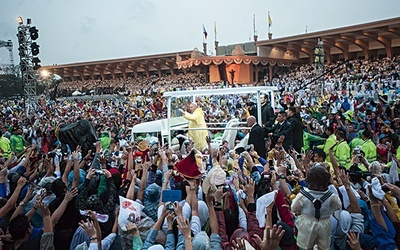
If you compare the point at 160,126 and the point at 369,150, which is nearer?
the point at 369,150

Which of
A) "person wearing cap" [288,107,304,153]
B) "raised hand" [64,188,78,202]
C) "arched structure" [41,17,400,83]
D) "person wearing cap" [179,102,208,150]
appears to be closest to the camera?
"raised hand" [64,188,78,202]

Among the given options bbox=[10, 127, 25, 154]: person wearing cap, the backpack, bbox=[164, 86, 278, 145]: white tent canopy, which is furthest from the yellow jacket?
the backpack

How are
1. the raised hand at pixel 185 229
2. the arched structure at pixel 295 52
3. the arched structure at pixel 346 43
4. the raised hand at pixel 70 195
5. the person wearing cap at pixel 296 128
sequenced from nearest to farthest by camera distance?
the raised hand at pixel 185 229 < the raised hand at pixel 70 195 < the person wearing cap at pixel 296 128 < the arched structure at pixel 346 43 < the arched structure at pixel 295 52

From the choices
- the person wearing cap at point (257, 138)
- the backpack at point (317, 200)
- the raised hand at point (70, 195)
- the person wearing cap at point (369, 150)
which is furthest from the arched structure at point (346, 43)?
the raised hand at point (70, 195)

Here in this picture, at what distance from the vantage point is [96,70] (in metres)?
46.8

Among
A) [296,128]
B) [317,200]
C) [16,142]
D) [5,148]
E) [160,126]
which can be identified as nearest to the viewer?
[317,200]

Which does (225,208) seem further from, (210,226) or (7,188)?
(7,188)

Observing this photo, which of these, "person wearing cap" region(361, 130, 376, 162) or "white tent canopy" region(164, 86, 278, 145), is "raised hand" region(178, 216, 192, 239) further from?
A: "white tent canopy" region(164, 86, 278, 145)

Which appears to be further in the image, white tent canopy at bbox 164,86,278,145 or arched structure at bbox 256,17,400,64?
arched structure at bbox 256,17,400,64

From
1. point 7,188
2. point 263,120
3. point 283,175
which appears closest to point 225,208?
point 283,175

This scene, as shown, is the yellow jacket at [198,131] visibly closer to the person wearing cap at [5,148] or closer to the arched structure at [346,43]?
the person wearing cap at [5,148]

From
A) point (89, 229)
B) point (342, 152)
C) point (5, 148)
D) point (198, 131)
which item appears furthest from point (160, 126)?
point (89, 229)

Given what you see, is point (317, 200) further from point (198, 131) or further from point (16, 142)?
point (16, 142)

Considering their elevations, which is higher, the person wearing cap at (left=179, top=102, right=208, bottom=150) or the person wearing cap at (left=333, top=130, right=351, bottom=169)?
the person wearing cap at (left=179, top=102, right=208, bottom=150)
